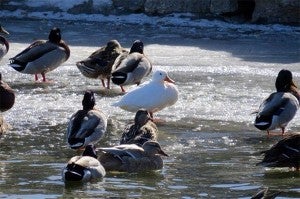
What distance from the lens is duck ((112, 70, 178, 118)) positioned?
1238 cm

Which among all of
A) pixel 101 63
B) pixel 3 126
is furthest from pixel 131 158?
pixel 101 63

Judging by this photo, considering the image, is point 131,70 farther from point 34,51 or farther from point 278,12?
point 278,12

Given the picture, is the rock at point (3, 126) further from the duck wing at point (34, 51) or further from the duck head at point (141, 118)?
the duck wing at point (34, 51)

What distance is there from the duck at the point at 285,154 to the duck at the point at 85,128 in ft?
5.73

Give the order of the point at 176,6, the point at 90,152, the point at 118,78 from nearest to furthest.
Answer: the point at 90,152
the point at 118,78
the point at 176,6

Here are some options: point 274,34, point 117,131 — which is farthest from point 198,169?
point 274,34

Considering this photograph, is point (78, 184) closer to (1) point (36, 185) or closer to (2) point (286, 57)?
(1) point (36, 185)

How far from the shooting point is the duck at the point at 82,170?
922 centimetres

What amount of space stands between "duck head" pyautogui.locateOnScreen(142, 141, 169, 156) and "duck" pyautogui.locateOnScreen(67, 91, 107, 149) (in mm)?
733

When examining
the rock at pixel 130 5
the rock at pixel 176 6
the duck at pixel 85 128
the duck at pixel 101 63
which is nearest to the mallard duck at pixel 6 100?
the duck at pixel 85 128

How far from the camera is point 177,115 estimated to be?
12781mm

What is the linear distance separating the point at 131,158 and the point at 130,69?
180 inches

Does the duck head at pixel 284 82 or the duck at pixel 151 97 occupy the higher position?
the duck head at pixel 284 82

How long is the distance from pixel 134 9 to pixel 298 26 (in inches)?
124
